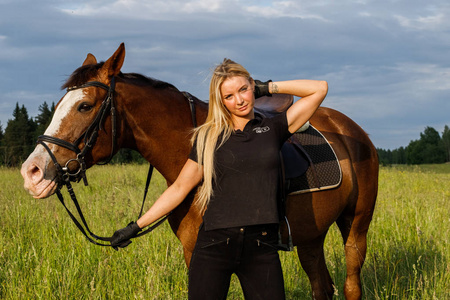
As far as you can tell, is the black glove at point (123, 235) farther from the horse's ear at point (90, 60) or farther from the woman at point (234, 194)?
the horse's ear at point (90, 60)

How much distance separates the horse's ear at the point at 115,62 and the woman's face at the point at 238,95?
31.9 inches

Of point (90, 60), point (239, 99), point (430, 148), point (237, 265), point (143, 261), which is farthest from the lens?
point (430, 148)

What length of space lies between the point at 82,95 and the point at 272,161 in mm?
1350

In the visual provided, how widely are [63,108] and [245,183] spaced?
1.31 m

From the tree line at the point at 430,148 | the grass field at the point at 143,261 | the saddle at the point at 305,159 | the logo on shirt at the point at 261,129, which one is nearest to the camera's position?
the logo on shirt at the point at 261,129

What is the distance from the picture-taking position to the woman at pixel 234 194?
101 inches

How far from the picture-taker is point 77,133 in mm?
2893

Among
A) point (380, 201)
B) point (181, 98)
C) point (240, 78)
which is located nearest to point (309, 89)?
point (240, 78)

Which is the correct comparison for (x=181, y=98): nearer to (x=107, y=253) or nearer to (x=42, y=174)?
(x=42, y=174)

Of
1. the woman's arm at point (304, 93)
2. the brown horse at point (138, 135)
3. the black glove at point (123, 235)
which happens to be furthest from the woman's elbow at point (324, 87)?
the black glove at point (123, 235)

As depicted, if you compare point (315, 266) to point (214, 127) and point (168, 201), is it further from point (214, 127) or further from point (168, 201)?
point (214, 127)

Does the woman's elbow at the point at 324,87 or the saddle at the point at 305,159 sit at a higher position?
the woman's elbow at the point at 324,87

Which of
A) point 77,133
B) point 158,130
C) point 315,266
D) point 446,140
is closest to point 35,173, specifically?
point 77,133

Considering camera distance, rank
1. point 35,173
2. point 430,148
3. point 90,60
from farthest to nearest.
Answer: point 430,148
point 90,60
point 35,173
